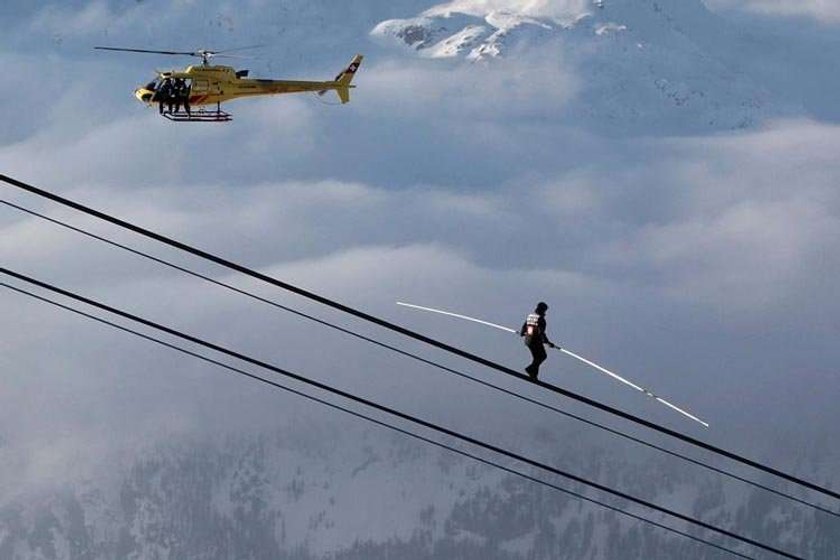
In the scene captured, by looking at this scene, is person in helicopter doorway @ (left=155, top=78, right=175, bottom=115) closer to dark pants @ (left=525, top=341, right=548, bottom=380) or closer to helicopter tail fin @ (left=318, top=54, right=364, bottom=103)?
helicopter tail fin @ (left=318, top=54, right=364, bottom=103)

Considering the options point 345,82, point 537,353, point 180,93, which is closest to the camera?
point 537,353

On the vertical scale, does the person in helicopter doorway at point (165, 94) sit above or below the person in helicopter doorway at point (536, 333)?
above

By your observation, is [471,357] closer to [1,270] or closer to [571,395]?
[571,395]

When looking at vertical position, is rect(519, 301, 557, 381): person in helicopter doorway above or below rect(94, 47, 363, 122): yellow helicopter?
below

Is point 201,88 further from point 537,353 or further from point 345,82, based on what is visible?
point 537,353

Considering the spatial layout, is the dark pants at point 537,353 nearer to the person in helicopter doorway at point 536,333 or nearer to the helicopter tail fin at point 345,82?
the person in helicopter doorway at point 536,333

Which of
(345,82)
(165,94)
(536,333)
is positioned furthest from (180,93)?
(536,333)

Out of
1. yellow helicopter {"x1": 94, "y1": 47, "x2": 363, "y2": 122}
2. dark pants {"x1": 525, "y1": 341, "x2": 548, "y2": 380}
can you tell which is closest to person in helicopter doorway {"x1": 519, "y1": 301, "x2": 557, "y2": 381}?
dark pants {"x1": 525, "y1": 341, "x2": 548, "y2": 380}

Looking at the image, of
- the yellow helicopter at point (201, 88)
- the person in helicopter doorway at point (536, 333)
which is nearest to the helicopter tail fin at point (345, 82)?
the yellow helicopter at point (201, 88)


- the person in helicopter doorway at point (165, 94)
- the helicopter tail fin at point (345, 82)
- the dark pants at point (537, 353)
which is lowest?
the dark pants at point (537, 353)

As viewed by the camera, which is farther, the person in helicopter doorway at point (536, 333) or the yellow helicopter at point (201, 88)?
the yellow helicopter at point (201, 88)

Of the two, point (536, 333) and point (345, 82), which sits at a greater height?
point (345, 82)

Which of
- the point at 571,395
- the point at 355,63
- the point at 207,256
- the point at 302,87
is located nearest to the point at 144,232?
the point at 207,256

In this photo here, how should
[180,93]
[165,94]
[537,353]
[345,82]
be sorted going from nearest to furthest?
[537,353]
[165,94]
[180,93]
[345,82]
